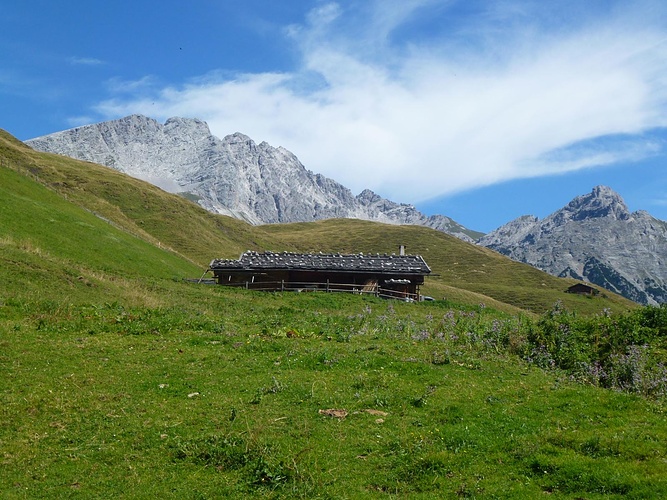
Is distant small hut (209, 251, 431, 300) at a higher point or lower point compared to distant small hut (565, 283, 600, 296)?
lower

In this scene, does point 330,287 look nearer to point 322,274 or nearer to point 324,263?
point 322,274

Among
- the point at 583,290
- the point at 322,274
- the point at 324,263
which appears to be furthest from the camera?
the point at 583,290

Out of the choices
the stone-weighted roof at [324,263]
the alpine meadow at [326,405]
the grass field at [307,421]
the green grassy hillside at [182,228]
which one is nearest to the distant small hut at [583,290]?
the green grassy hillside at [182,228]

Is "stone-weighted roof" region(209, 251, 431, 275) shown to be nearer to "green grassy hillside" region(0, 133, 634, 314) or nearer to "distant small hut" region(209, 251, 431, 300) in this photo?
"distant small hut" region(209, 251, 431, 300)

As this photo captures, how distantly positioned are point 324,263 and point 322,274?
1269 mm

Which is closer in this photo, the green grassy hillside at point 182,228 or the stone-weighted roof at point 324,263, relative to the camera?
the stone-weighted roof at point 324,263

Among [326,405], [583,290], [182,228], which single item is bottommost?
[326,405]

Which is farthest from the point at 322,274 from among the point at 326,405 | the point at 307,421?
the point at 307,421

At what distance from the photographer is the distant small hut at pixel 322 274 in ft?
198

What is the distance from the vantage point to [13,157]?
10162cm

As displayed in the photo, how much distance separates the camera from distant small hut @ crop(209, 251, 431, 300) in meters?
60.5

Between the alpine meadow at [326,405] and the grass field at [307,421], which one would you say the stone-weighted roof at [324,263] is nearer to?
the alpine meadow at [326,405]

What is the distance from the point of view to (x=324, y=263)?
6156 cm

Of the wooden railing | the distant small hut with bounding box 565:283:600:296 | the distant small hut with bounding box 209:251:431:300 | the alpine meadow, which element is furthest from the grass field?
the distant small hut with bounding box 565:283:600:296
